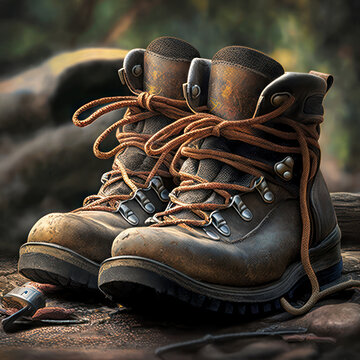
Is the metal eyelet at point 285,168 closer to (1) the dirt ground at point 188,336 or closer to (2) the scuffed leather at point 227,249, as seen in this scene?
(2) the scuffed leather at point 227,249

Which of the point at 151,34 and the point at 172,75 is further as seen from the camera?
the point at 151,34

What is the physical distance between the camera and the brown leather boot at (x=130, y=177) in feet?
3.24

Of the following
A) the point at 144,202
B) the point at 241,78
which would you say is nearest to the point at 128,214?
the point at 144,202

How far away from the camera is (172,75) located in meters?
1.16

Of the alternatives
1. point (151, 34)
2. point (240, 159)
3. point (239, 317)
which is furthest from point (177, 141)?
point (151, 34)

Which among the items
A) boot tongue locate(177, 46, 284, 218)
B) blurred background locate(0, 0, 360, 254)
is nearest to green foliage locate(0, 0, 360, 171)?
blurred background locate(0, 0, 360, 254)

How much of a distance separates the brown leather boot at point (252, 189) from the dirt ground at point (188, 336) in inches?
1.8

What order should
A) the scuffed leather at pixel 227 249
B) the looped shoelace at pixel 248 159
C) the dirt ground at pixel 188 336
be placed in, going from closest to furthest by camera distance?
the dirt ground at pixel 188 336 < the scuffed leather at pixel 227 249 < the looped shoelace at pixel 248 159

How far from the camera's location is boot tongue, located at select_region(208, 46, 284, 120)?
3.14 ft

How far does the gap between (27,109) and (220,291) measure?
144cm

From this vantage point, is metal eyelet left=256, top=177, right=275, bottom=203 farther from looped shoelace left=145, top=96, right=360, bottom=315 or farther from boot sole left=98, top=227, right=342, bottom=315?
boot sole left=98, top=227, right=342, bottom=315

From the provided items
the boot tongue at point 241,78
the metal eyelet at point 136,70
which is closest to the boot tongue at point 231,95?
the boot tongue at point 241,78

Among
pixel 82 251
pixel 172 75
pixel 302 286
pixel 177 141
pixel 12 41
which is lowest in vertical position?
pixel 302 286

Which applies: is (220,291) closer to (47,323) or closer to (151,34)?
(47,323)
